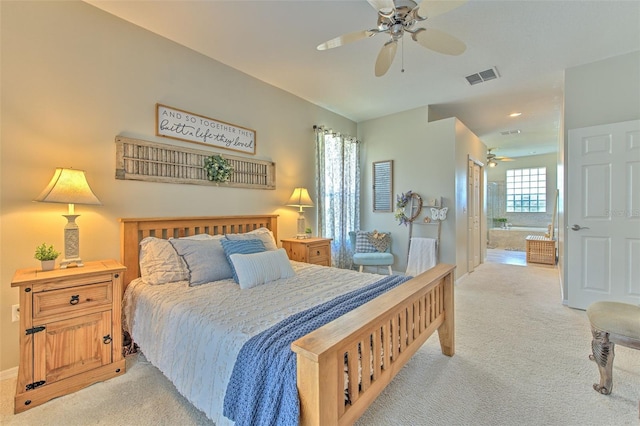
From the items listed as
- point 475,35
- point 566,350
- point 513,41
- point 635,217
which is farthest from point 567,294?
point 475,35

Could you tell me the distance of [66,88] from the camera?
216 centimetres

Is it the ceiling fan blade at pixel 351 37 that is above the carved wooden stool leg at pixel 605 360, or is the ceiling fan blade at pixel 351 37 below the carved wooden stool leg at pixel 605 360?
above

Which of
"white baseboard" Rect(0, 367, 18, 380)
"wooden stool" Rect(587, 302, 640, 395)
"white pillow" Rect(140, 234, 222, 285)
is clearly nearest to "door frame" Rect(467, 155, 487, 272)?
"wooden stool" Rect(587, 302, 640, 395)

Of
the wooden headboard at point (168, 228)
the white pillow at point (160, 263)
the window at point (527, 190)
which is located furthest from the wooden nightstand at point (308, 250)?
the window at point (527, 190)

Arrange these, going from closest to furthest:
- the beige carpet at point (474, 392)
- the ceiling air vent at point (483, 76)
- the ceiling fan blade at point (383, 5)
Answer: the beige carpet at point (474, 392)
the ceiling fan blade at point (383, 5)
the ceiling air vent at point (483, 76)

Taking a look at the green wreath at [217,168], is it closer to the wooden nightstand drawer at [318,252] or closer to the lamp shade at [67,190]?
the lamp shade at [67,190]

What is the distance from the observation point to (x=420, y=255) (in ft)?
14.6

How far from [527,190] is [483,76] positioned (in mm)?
7347

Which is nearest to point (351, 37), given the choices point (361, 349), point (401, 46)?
point (401, 46)

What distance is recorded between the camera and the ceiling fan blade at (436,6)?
64.0 inches

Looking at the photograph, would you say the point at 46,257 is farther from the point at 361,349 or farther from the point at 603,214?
the point at 603,214

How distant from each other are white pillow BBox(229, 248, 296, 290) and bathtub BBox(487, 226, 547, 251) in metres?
7.87

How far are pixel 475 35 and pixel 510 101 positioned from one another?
2.16m

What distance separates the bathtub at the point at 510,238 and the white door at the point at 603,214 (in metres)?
5.01
